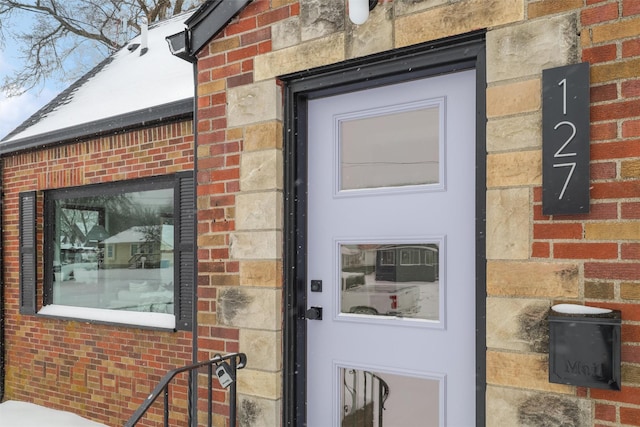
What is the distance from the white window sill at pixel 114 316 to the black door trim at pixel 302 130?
1.74 meters

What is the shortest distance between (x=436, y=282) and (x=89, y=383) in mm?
3737

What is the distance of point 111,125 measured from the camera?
4.31 m

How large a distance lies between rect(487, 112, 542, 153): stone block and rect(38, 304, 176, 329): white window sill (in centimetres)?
302

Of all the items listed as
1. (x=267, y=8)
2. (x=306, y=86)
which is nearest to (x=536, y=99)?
(x=306, y=86)

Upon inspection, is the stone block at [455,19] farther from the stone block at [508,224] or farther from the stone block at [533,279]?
the stone block at [533,279]

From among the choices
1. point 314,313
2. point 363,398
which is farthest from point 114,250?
point 363,398

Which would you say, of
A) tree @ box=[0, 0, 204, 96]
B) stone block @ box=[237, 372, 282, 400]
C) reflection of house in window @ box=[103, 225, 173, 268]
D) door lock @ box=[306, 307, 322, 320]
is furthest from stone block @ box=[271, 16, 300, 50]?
tree @ box=[0, 0, 204, 96]

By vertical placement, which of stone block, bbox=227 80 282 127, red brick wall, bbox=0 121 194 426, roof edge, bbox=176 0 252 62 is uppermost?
roof edge, bbox=176 0 252 62

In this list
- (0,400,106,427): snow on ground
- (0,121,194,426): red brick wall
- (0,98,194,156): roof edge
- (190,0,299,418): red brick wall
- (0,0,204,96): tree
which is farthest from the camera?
(0,0,204,96): tree

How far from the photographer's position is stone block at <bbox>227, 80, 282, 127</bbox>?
266cm

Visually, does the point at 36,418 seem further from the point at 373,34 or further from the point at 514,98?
the point at 514,98

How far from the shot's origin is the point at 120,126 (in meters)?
4.27

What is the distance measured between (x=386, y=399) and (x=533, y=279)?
101 cm

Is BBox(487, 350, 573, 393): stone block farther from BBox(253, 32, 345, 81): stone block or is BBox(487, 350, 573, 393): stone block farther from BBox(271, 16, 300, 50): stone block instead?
BBox(271, 16, 300, 50): stone block
